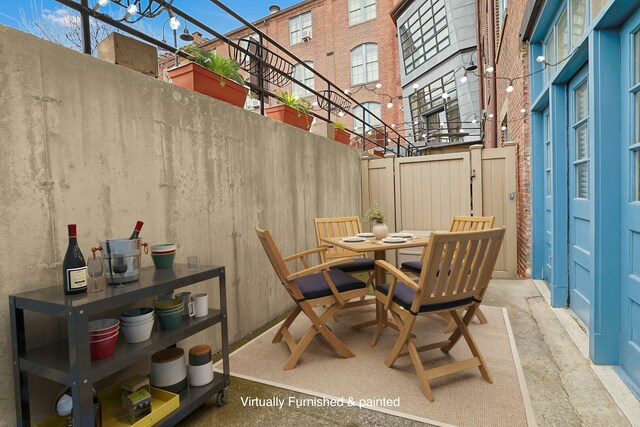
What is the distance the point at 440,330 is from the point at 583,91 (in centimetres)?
219

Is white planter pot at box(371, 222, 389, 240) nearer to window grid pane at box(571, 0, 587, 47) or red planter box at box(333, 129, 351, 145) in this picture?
window grid pane at box(571, 0, 587, 47)

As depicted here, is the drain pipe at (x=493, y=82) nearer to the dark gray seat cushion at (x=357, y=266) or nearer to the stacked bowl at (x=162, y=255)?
the dark gray seat cushion at (x=357, y=266)

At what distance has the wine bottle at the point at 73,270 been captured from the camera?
132cm

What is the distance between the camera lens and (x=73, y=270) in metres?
1.32

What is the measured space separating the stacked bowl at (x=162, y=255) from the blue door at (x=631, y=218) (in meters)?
2.52

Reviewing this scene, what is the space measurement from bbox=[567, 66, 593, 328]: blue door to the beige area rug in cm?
66

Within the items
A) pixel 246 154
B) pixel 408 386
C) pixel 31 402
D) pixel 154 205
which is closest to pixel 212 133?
pixel 246 154

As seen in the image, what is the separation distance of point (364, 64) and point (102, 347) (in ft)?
44.3

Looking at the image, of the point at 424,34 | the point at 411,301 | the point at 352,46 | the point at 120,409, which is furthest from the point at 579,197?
the point at 352,46

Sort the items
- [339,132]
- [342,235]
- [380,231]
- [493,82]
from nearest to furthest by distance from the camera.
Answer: [380,231]
[342,235]
[339,132]
[493,82]

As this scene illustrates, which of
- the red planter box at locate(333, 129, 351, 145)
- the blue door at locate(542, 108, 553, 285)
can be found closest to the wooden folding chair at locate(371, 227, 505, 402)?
the blue door at locate(542, 108, 553, 285)

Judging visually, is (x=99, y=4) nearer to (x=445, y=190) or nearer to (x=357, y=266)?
(x=357, y=266)

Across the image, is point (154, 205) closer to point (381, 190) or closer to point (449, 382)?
point (449, 382)

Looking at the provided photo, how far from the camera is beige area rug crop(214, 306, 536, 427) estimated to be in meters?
1.75
